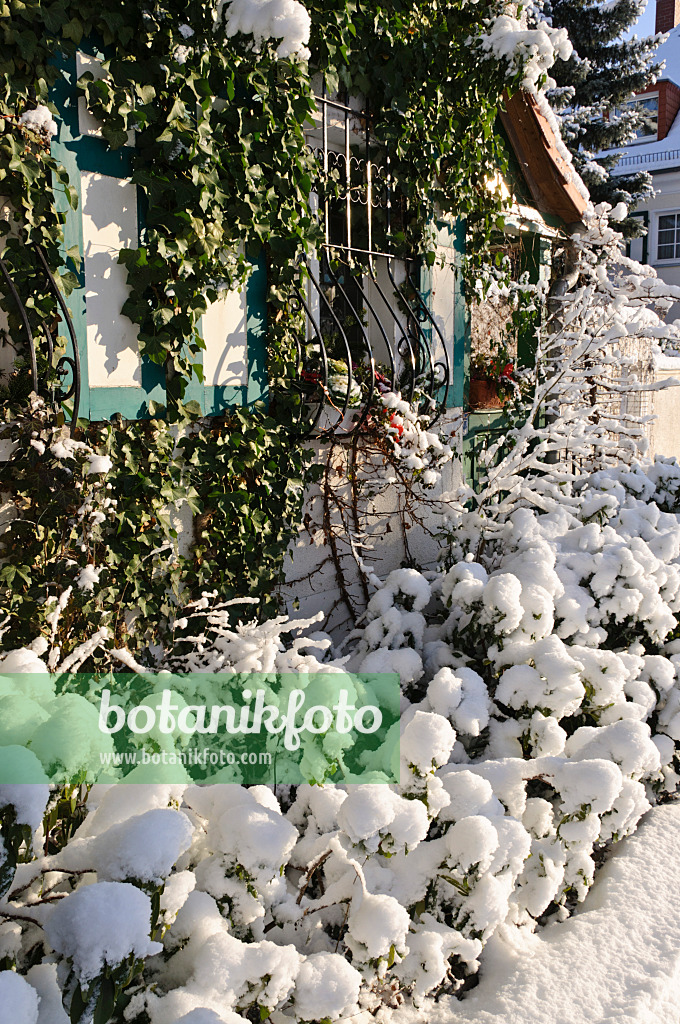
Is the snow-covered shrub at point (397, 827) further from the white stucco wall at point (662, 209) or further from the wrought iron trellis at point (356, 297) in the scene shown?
the white stucco wall at point (662, 209)

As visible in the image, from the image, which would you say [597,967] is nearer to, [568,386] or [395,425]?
[395,425]

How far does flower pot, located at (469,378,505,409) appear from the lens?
5926 millimetres

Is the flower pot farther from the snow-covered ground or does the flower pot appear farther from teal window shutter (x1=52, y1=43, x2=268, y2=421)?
the snow-covered ground

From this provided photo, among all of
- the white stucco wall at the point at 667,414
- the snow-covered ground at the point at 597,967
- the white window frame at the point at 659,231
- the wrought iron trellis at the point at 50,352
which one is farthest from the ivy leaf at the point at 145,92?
the white window frame at the point at 659,231

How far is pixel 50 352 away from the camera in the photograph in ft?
9.21

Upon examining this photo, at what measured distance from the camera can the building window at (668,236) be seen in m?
18.5

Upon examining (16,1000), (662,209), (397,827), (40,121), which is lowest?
(397,827)

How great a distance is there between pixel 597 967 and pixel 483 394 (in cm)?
407

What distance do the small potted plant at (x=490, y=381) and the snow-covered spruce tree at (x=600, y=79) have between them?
316 inches

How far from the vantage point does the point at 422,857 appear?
8.27 feet

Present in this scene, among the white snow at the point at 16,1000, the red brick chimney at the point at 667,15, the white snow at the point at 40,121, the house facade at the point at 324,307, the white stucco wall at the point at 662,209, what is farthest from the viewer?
the red brick chimney at the point at 667,15

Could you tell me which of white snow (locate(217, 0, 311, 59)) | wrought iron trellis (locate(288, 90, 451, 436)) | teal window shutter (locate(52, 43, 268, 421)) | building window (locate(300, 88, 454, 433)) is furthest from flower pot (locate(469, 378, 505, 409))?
white snow (locate(217, 0, 311, 59))

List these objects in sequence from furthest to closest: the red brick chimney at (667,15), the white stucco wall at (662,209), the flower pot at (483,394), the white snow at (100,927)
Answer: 1. the red brick chimney at (667,15)
2. the white stucco wall at (662,209)
3. the flower pot at (483,394)
4. the white snow at (100,927)

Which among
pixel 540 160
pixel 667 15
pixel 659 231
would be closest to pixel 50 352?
pixel 540 160
